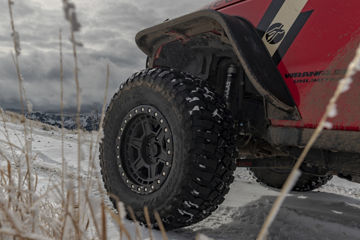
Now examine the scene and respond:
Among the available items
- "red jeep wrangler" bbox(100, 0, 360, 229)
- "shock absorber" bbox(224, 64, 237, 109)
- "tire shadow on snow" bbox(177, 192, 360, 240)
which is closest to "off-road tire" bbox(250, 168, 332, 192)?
"tire shadow on snow" bbox(177, 192, 360, 240)

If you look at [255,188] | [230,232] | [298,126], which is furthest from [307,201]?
[298,126]

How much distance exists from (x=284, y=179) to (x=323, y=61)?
2.39 metres

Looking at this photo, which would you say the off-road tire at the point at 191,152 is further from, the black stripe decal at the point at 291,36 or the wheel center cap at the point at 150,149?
the black stripe decal at the point at 291,36

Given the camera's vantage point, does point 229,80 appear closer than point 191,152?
No

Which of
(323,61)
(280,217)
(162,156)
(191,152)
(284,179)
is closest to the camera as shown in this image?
(323,61)

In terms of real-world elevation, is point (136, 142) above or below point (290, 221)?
above

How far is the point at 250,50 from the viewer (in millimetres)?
1985

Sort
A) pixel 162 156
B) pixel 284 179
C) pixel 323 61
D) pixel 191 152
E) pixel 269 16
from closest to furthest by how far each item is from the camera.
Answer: pixel 323 61, pixel 191 152, pixel 269 16, pixel 162 156, pixel 284 179

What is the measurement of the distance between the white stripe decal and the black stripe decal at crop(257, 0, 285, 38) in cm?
2

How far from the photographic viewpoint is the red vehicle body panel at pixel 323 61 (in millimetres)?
1663

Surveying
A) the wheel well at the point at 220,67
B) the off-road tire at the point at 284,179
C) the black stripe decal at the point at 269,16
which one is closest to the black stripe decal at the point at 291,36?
the black stripe decal at the point at 269,16

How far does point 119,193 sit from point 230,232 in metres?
0.82

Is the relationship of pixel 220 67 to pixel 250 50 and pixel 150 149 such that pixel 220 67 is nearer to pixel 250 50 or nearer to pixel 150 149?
Answer: pixel 250 50

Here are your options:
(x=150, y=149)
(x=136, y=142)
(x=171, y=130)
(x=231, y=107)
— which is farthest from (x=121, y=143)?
(x=231, y=107)
